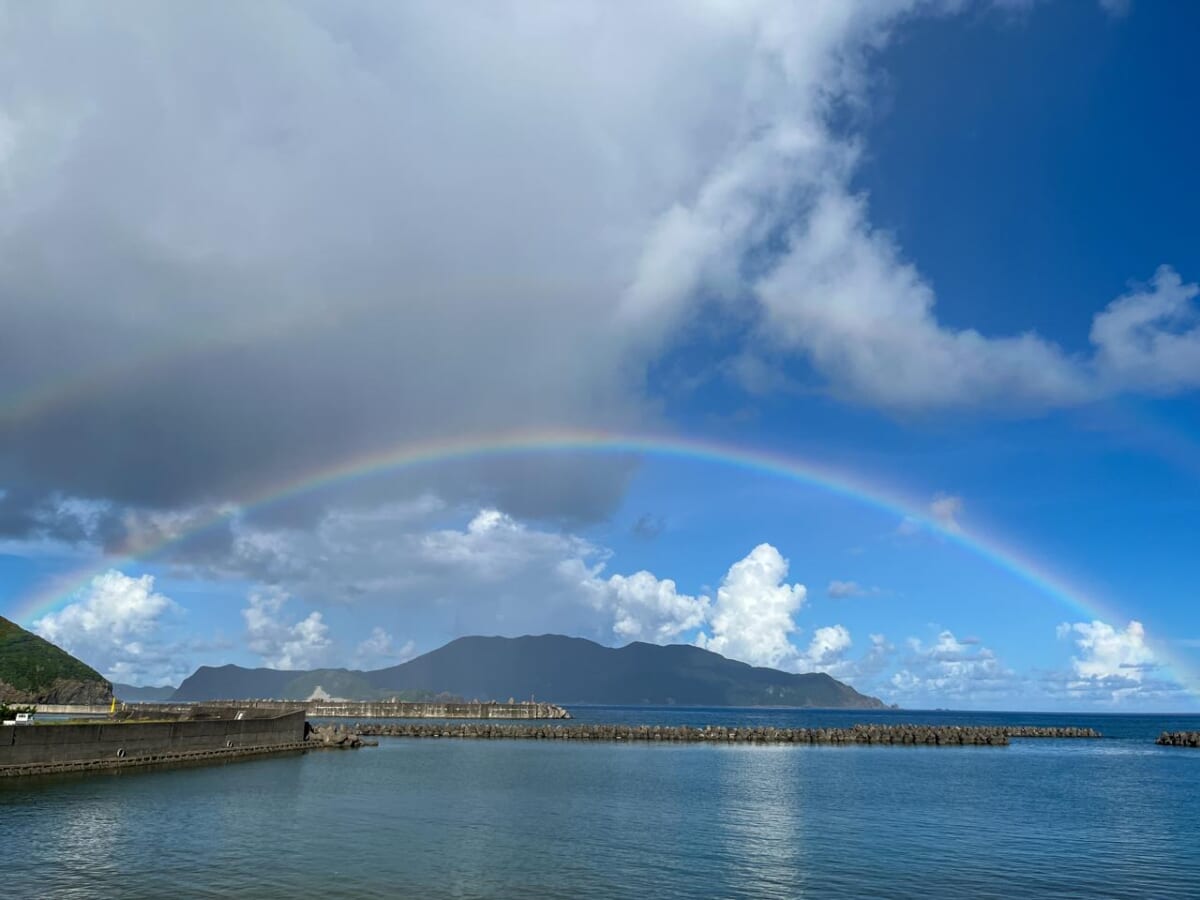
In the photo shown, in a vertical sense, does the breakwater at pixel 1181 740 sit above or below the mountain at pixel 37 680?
below

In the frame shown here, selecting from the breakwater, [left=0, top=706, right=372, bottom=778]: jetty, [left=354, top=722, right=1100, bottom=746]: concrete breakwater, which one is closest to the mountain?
[left=354, top=722, right=1100, bottom=746]: concrete breakwater

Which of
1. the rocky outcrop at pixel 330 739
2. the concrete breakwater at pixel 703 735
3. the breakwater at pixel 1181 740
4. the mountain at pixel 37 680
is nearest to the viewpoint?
the rocky outcrop at pixel 330 739

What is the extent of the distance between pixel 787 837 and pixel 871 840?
4.17m

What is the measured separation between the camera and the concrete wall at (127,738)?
174 ft

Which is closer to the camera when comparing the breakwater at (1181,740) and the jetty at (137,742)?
the jetty at (137,742)

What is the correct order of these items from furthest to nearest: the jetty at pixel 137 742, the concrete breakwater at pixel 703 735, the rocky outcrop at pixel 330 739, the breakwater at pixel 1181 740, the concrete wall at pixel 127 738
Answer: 1. the breakwater at pixel 1181 740
2. the concrete breakwater at pixel 703 735
3. the rocky outcrop at pixel 330 739
4. the jetty at pixel 137 742
5. the concrete wall at pixel 127 738

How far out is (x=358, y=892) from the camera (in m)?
28.7

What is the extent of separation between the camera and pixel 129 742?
62.5 meters

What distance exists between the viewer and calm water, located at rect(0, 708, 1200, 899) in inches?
1226

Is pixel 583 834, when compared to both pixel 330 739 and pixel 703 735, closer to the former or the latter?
pixel 330 739

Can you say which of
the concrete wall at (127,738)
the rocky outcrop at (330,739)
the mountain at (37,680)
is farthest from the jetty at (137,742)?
the mountain at (37,680)

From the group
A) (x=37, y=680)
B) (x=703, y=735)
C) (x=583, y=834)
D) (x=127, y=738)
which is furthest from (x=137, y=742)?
(x=37, y=680)

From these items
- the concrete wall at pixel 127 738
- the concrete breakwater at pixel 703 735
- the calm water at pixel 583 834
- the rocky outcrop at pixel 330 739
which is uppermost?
the concrete wall at pixel 127 738

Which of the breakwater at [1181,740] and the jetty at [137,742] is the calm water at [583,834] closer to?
the jetty at [137,742]
